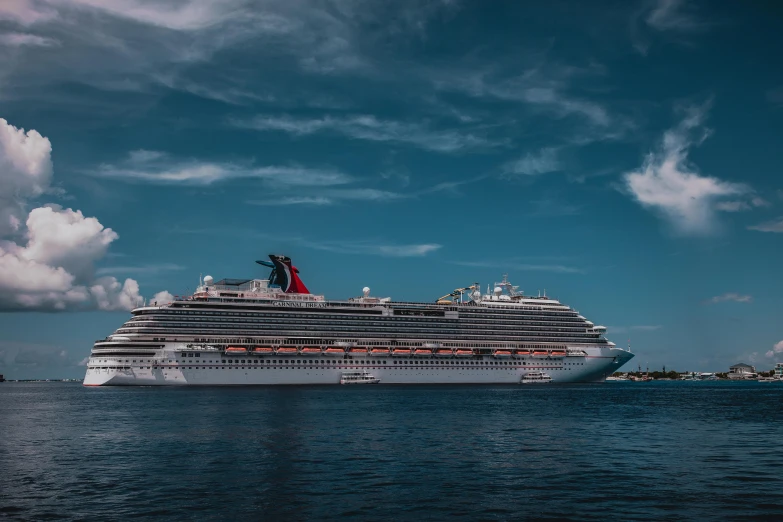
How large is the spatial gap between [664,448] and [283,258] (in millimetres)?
93612

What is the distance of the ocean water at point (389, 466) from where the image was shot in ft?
73.4

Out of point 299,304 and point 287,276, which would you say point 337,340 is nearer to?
point 299,304

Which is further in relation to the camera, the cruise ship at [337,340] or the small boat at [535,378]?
the small boat at [535,378]

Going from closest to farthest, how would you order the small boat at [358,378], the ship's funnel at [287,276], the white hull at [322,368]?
the white hull at [322,368], the small boat at [358,378], the ship's funnel at [287,276]

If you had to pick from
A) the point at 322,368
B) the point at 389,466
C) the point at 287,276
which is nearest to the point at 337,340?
the point at 322,368

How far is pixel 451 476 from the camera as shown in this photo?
91.7ft

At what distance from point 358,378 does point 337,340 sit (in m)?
7.94

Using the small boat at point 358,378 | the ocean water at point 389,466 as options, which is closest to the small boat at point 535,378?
the small boat at point 358,378

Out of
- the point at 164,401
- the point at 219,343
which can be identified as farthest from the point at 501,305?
the point at 164,401

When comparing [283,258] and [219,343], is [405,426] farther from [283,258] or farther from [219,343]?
[283,258]

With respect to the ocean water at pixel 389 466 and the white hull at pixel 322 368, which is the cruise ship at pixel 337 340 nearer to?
the white hull at pixel 322 368

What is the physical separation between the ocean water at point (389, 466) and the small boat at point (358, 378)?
54.5 metres

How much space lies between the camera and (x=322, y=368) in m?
110

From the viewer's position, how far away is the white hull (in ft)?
331
